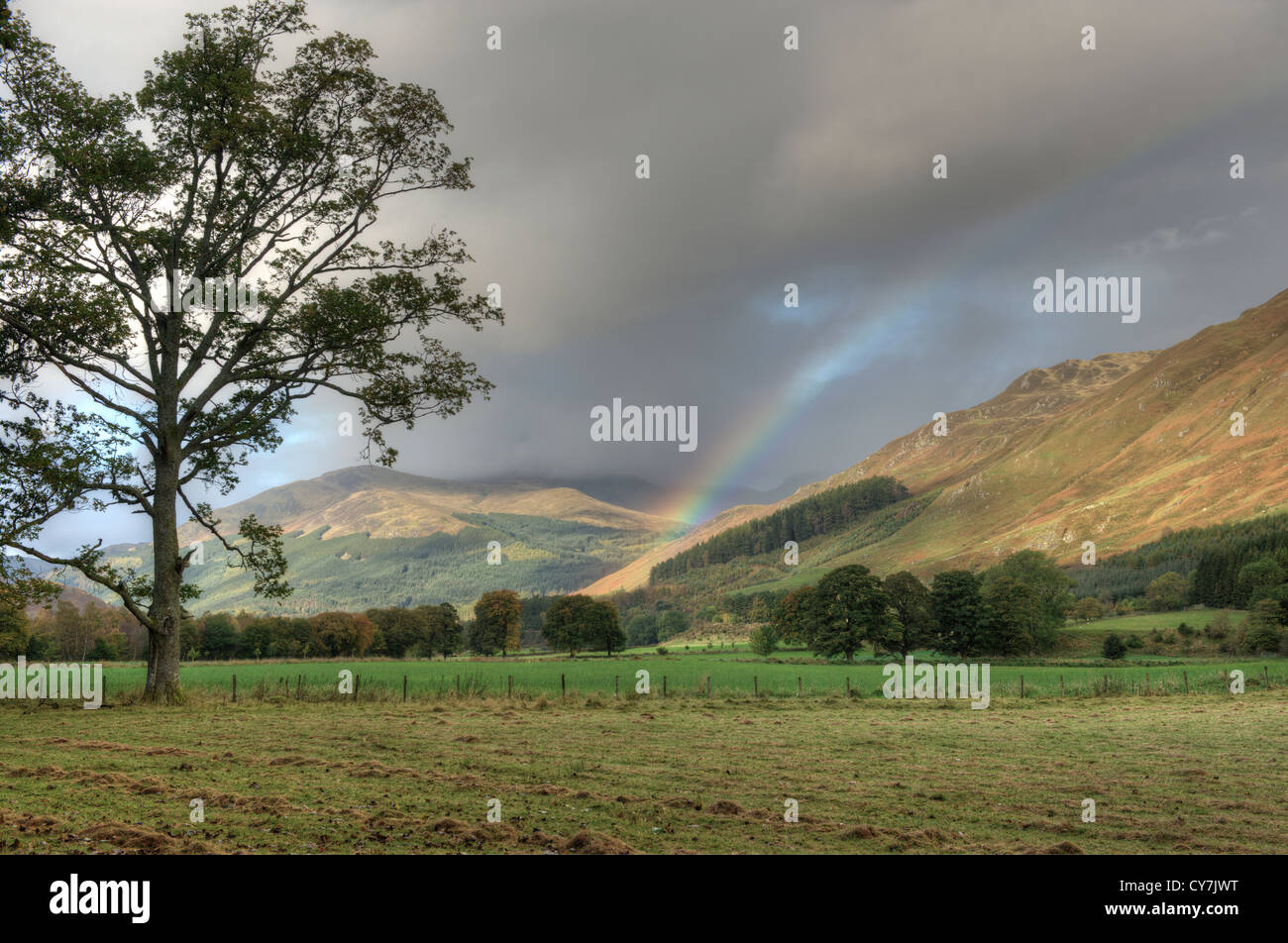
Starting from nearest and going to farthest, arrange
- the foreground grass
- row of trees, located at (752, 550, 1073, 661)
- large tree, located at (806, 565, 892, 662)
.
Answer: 1. the foreground grass
2. large tree, located at (806, 565, 892, 662)
3. row of trees, located at (752, 550, 1073, 661)

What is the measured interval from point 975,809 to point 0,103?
39383 mm

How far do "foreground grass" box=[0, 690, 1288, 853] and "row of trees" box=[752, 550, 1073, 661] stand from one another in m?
68.7

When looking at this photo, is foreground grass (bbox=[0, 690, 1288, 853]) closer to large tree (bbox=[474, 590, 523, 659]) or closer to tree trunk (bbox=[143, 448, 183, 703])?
tree trunk (bbox=[143, 448, 183, 703])

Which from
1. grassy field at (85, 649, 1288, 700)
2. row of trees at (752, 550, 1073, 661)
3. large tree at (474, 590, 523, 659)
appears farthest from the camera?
large tree at (474, 590, 523, 659)

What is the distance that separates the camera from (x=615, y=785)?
15484mm

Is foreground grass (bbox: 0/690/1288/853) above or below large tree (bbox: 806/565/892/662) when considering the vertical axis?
above

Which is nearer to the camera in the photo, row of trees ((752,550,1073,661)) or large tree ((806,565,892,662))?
large tree ((806,565,892,662))

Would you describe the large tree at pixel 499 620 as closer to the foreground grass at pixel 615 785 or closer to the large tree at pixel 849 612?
the large tree at pixel 849 612

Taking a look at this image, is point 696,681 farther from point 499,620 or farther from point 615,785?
point 499,620

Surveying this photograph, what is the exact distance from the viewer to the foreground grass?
35.6 feet

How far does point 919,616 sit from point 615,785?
97.1 metres

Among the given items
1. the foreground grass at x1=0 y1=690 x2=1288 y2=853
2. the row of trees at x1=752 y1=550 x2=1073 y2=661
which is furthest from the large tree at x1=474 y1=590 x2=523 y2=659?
the foreground grass at x1=0 y1=690 x2=1288 y2=853

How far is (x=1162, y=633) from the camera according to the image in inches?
4737
